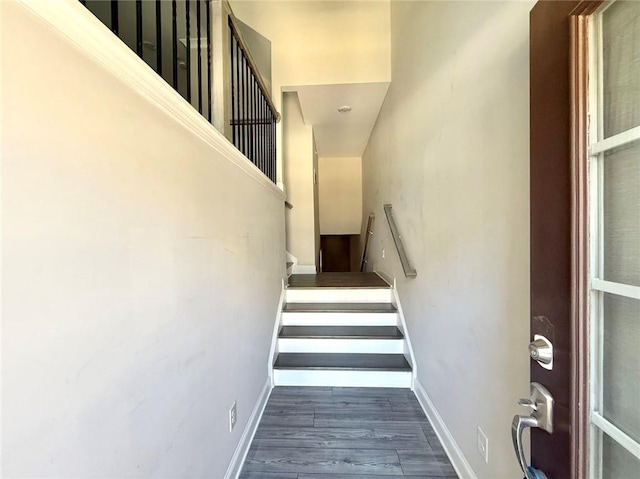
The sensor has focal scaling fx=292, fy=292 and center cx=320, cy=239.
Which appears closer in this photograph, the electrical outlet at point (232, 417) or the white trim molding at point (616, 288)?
the white trim molding at point (616, 288)

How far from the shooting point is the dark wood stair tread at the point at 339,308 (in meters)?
2.86

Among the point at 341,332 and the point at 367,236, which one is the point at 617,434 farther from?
the point at 367,236

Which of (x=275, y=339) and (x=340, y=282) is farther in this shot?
(x=340, y=282)

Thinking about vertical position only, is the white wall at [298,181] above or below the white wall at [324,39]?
below

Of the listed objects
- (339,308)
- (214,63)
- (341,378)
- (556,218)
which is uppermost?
(214,63)

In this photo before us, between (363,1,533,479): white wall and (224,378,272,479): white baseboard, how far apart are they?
3.86ft

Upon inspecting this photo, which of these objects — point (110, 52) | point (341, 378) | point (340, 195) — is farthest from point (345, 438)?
point (340, 195)

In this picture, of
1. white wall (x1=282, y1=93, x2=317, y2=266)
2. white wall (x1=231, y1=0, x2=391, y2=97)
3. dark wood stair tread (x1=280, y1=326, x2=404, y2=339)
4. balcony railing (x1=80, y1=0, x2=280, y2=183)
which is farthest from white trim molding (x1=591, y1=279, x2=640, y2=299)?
white wall (x1=282, y1=93, x2=317, y2=266)

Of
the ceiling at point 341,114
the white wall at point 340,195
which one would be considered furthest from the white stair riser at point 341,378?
the white wall at point 340,195

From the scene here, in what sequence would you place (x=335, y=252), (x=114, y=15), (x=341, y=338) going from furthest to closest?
(x=335, y=252) → (x=341, y=338) → (x=114, y=15)

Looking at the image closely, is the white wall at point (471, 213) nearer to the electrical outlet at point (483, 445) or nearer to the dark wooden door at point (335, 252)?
the electrical outlet at point (483, 445)

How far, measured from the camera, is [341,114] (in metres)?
3.88

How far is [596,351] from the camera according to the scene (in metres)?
0.59

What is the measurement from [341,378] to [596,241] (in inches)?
84.6
